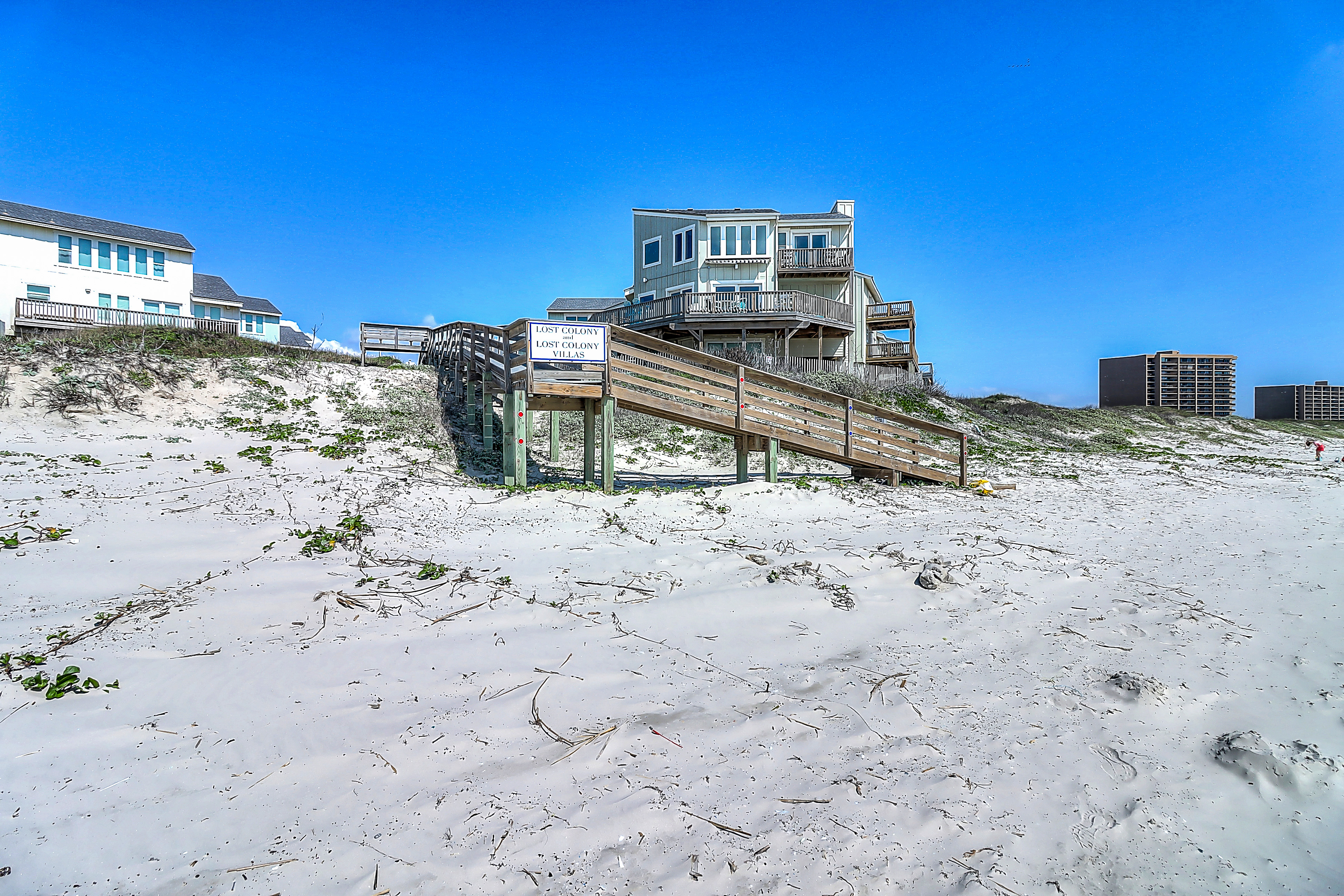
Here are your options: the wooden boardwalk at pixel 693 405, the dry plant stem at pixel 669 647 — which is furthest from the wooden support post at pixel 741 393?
the dry plant stem at pixel 669 647

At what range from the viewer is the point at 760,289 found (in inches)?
1148

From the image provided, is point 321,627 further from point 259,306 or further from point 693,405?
point 259,306

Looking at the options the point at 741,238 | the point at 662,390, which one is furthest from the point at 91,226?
the point at 662,390

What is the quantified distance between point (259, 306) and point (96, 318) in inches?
721


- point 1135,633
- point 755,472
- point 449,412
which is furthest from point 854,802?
point 449,412

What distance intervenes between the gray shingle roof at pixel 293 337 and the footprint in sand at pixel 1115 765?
185 feet

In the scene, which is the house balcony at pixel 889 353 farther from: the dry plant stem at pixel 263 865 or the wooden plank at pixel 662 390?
the dry plant stem at pixel 263 865

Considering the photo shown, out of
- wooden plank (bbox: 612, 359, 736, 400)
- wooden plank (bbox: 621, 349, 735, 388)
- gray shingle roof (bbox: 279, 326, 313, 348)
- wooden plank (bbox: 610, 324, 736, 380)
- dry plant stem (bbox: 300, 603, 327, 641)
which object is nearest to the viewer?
dry plant stem (bbox: 300, 603, 327, 641)

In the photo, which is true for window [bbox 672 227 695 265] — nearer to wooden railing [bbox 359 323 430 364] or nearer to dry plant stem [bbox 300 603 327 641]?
wooden railing [bbox 359 323 430 364]

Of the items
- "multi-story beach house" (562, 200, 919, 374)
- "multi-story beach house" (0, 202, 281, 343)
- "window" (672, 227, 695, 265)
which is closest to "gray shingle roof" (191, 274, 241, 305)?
"multi-story beach house" (0, 202, 281, 343)

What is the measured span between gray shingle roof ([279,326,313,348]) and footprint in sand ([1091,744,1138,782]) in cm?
5629

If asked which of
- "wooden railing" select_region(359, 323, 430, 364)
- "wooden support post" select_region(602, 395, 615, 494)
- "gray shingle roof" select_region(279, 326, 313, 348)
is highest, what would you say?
"gray shingle roof" select_region(279, 326, 313, 348)

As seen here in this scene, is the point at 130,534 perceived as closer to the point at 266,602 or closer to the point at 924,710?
the point at 266,602

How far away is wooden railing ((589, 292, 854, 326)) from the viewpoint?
25.5 metres
